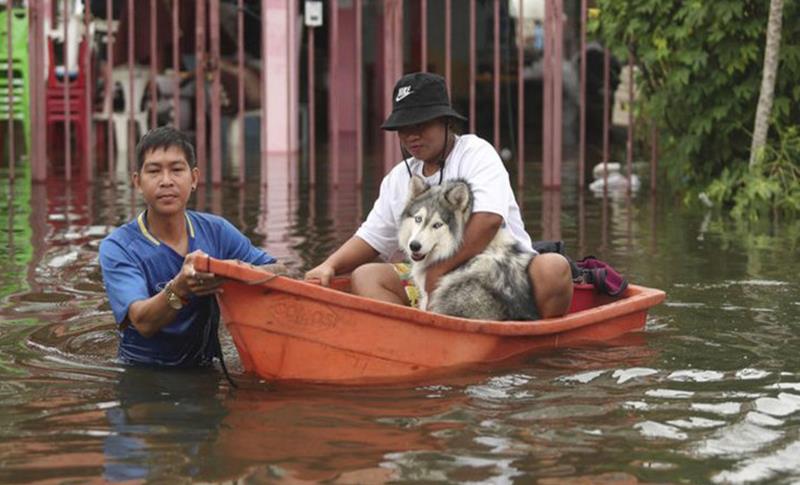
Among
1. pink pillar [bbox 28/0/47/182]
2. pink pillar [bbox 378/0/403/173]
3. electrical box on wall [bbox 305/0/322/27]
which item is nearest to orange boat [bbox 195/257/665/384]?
pink pillar [bbox 378/0/403/173]

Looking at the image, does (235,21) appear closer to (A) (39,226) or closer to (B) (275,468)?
(A) (39,226)

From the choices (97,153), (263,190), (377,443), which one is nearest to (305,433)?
(377,443)

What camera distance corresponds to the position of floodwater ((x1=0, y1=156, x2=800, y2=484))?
16.0 feet

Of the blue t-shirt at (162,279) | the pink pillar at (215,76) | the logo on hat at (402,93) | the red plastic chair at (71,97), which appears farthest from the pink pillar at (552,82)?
the blue t-shirt at (162,279)

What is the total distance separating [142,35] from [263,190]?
5427 millimetres

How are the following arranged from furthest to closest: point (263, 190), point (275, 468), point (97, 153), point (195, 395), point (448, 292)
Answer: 1. point (97, 153)
2. point (263, 190)
3. point (448, 292)
4. point (195, 395)
5. point (275, 468)

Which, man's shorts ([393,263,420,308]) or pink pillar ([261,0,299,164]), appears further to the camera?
pink pillar ([261,0,299,164])

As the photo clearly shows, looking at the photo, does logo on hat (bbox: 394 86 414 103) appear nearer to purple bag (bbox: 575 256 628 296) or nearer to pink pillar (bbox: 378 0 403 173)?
purple bag (bbox: 575 256 628 296)

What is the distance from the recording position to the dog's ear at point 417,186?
653 cm

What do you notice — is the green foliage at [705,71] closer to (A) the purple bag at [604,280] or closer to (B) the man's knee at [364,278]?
(A) the purple bag at [604,280]

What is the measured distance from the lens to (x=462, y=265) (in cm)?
652

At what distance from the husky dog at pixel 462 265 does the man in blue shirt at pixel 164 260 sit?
0.71 meters

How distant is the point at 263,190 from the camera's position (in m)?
15.0

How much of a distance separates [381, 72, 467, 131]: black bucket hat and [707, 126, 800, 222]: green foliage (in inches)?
234
